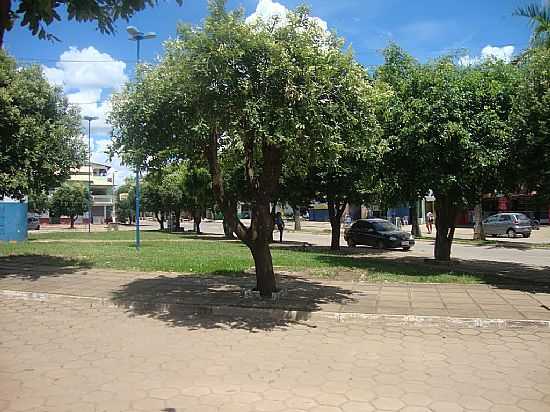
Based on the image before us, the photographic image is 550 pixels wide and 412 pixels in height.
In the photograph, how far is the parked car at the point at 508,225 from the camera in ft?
109

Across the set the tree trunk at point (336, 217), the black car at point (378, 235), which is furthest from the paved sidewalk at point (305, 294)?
the black car at point (378, 235)

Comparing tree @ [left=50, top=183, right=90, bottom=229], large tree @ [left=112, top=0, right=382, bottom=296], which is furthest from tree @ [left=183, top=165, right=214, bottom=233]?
tree @ [left=50, top=183, right=90, bottom=229]

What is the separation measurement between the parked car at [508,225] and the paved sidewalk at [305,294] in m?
24.2

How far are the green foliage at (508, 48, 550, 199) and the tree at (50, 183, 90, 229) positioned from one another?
168 feet

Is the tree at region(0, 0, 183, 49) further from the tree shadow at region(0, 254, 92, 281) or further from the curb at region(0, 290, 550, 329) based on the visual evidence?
the tree shadow at region(0, 254, 92, 281)

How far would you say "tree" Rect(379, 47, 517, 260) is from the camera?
12.7 meters

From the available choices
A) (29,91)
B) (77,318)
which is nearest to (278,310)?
(77,318)

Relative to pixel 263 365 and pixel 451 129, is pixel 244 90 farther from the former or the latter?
pixel 451 129

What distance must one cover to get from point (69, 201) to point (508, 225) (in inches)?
1716

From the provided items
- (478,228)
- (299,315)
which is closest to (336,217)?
(478,228)

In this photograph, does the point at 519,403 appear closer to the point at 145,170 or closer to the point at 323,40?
the point at 323,40

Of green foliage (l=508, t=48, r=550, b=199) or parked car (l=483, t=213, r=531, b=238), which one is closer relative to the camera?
green foliage (l=508, t=48, r=550, b=199)

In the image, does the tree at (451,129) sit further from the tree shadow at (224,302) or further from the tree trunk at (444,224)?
the tree shadow at (224,302)

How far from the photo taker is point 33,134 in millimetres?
13133
